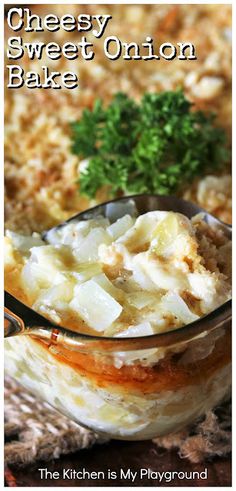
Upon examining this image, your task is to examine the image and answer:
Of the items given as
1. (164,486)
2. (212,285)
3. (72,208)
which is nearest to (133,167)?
(72,208)

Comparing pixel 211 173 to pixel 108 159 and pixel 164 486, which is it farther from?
pixel 164 486

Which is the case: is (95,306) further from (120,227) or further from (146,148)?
(146,148)

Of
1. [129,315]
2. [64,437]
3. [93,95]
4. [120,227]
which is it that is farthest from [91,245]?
[93,95]

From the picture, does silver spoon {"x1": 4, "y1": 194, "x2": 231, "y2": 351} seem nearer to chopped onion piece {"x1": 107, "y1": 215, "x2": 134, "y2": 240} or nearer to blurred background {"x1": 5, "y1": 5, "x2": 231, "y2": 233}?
chopped onion piece {"x1": 107, "y1": 215, "x2": 134, "y2": 240}

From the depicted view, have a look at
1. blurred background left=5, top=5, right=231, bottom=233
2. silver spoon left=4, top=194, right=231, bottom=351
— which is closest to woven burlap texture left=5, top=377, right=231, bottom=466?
silver spoon left=4, top=194, right=231, bottom=351

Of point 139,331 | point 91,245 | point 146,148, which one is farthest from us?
point 146,148

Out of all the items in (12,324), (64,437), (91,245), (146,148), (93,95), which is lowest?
(64,437)
